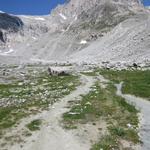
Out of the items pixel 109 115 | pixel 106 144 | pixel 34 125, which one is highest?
pixel 106 144

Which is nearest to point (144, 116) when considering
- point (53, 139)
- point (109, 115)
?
point (109, 115)

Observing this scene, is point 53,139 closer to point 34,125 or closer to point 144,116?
point 34,125

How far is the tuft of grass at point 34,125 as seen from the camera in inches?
1371

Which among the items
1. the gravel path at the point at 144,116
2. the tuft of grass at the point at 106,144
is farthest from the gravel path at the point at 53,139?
the gravel path at the point at 144,116

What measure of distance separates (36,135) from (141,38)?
151754 millimetres

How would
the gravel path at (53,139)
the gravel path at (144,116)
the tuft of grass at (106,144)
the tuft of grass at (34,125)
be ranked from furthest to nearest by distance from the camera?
the tuft of grass at (34,125) → the gravel path at (144,116) → the gravel path at (53,139) → the tuft of grass at (106,144)

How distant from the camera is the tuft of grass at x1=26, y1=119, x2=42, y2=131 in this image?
34.8 m

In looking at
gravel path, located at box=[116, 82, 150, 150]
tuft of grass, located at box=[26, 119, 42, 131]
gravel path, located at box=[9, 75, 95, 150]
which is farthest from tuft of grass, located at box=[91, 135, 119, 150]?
tuft of grass, located at box=[26, 119, 42, 131]

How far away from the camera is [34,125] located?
35.8 meters

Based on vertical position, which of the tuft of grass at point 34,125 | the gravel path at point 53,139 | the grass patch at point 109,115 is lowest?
the tuft of grass at point 34,125

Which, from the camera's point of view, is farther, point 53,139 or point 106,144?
point 53,139

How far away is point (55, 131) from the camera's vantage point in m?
34.0

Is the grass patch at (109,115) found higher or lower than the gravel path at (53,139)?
higher

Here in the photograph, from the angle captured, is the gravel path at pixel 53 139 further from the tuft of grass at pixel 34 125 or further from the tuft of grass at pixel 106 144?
the tuft of grass at pixel 106 144
